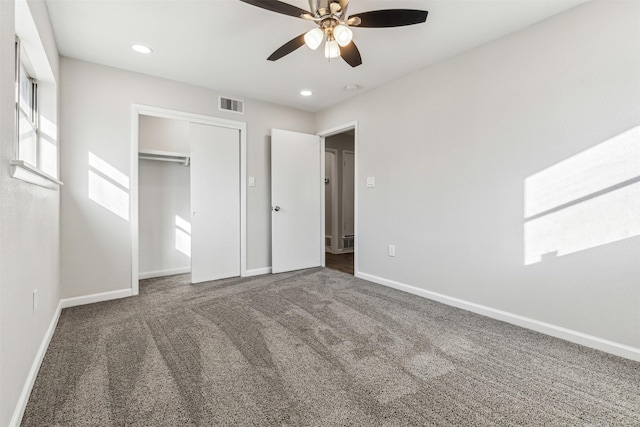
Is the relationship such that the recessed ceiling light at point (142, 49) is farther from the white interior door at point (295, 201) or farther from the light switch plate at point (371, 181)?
the light switch plate at point (371, 181)

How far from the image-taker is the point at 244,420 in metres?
1.39

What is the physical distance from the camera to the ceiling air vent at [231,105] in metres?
3.87

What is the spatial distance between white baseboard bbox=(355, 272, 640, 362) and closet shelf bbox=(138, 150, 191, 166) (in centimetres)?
329

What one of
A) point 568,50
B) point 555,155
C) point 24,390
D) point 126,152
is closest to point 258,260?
point 126,152

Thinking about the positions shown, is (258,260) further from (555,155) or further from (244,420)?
(555,155)

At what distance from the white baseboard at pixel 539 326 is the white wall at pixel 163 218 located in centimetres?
306

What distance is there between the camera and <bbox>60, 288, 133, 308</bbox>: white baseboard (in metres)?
2.93

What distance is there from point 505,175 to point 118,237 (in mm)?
3832

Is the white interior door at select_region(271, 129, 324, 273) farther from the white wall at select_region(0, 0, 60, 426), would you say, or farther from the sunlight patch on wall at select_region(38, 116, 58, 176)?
the white wall at select_region(0, 0, 60, 426)

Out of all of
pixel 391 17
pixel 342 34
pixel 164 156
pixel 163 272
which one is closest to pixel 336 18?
pixel 342 34

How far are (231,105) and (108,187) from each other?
1751 mm

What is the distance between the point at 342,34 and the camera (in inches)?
74.9

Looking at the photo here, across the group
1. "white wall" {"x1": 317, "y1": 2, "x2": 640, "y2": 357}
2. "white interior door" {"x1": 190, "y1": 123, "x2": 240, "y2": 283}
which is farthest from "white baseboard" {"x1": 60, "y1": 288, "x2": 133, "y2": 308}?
"white wall" {"x1": 317, "y1": 2, "x2": 640, "y2": 357}

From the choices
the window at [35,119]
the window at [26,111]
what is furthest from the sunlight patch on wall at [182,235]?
the window at [26,111]
